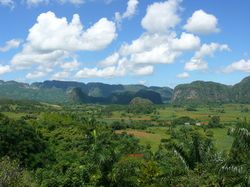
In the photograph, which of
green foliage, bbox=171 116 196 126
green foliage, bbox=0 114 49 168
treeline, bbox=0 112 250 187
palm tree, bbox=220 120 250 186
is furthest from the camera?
green foliage, bbox=171 116 196 126

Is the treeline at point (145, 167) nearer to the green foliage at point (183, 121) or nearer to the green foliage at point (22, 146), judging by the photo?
the green foliage at point (22, 146)

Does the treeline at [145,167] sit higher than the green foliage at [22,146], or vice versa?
the treeline at [145,167]

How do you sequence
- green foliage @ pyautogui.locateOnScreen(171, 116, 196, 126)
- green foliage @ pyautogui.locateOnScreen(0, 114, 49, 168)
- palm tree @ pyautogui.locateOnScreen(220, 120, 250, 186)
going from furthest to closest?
green foliage @ pyautogui.locateOnScreen(171, 116, 196, 126) → green foliage @ pyautogui.locateOnScreen(0, 114, 49, 168) → palm tree @ pyautogui.locateOnScreen(220, 120, 250, 186)

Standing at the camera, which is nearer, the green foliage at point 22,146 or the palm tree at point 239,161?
the palm tree at point 239,161

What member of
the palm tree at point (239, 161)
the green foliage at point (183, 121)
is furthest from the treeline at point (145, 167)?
the green foliage at point (183, 121)

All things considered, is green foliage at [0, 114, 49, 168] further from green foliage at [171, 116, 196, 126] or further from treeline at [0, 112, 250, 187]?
green foliage at [171, 116, 196, 126]

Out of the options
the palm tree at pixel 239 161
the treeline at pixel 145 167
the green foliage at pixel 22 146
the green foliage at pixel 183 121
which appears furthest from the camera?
the green foliage at pixel 183 121

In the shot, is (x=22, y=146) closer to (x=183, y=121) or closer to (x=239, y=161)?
(x=239, y=161)

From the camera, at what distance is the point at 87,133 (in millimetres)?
95938

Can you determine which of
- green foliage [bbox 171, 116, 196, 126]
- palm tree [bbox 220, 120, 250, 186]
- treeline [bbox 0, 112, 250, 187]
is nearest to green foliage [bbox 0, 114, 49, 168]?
treeline [bbox 0, 112, 250, 187]

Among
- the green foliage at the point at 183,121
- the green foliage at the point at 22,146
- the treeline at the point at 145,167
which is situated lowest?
the green foliage at the point at 183,121

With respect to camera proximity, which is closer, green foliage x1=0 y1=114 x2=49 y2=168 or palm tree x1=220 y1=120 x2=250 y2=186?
palm tree x1=220 y1=120 x2=250 y2=186

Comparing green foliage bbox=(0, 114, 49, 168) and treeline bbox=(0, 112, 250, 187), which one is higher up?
treeline bbox=(0, 112, 250, 187)

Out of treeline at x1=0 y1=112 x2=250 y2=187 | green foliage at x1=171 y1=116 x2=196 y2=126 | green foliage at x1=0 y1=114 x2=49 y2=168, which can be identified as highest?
treeline at x1=0 y1=112 x2=250 y2=187
